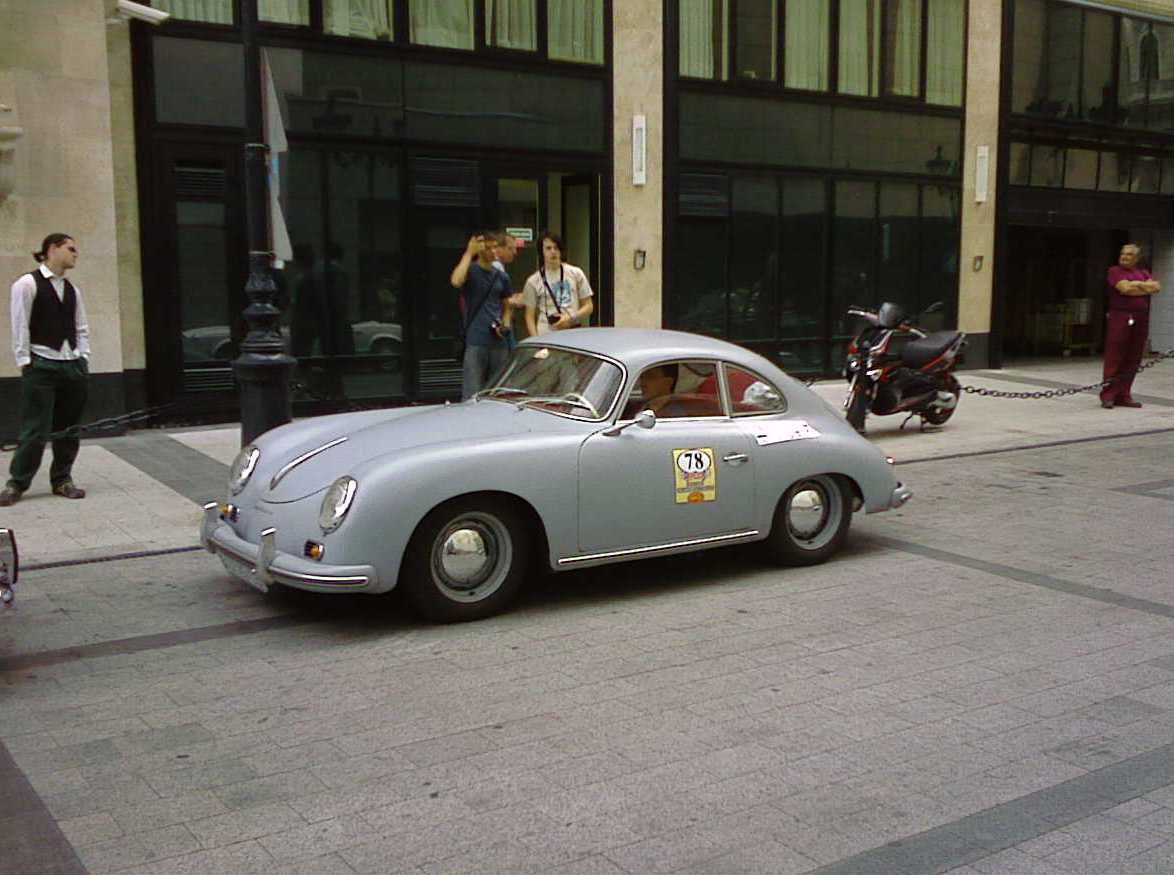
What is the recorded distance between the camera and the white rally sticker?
22.6 ft

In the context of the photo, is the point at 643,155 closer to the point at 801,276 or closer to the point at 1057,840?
the point at 801,276

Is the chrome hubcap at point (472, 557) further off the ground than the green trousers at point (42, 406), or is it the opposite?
the green trousers at point (42, 406)

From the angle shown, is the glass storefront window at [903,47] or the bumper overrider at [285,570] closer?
the bumper overrider at [285,570]

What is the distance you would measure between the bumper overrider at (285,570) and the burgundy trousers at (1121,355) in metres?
12.0

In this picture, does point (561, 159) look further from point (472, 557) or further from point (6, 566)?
point (6, 566)

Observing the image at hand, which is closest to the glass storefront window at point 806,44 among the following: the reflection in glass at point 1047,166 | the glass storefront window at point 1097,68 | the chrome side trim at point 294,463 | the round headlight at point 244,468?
the reflection in glass at point 1047,166

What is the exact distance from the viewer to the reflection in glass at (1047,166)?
19.9 metres

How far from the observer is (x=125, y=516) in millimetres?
8430

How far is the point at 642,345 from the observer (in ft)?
22.5

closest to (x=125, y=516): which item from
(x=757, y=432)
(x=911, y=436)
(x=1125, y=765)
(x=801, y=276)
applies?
(x=757, y=432)

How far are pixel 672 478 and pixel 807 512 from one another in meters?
1.15

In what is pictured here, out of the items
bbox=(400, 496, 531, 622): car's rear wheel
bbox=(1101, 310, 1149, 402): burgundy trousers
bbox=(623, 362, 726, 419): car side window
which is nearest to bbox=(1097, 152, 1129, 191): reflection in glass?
bbox=(1101, 310, 1149, 402): burgundy trousers

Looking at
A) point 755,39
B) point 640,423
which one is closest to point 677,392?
point 640,423

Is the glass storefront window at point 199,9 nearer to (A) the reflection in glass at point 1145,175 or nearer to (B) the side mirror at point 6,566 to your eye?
(B) the side mirror at point 6,566
